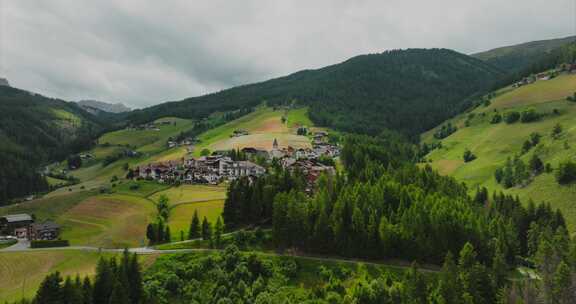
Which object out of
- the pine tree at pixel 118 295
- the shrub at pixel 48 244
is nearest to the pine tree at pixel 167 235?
the shrub at pixel 48 244

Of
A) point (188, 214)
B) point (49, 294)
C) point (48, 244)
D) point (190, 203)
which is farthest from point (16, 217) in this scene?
point (49, 294)

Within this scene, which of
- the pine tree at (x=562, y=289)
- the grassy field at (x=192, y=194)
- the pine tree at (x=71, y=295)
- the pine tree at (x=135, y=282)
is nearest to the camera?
the pine tree at (x=71, y=295)

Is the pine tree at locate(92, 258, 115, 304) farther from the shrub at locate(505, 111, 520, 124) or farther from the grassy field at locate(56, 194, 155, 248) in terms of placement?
the shrub at locate(505, 111, 520, 124)

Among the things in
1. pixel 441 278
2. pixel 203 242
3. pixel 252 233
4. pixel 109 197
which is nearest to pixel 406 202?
pixel 441 278

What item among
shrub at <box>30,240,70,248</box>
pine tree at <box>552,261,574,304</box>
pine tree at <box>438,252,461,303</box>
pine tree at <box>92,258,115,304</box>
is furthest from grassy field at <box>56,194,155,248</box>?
pine tree at <box>552,261,574,304</box>

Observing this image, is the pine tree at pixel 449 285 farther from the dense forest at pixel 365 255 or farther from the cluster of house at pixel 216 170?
the cluster of house at pixel 216 170

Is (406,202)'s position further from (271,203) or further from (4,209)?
(4,209)

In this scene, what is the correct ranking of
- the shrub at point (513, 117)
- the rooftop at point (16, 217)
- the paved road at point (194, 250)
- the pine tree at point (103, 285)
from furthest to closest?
the shrub at point (513, 117) → the rooftop at point (16, 217) → the paved road at point (194, 250) → the pine tree at point (103, 285)
